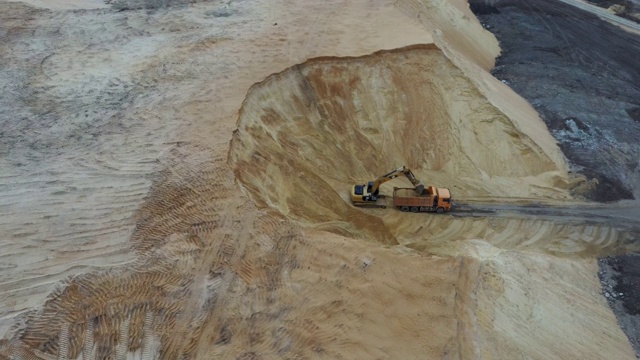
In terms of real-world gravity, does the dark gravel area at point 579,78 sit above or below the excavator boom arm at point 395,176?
above

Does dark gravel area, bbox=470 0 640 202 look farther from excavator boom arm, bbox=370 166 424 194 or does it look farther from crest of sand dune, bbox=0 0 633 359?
excavator boom arm, bbox=370 166 424 194

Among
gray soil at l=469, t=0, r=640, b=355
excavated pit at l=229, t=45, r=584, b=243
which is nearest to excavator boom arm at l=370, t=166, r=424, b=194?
excavated pit at l=229, t=45, r=584, b=243

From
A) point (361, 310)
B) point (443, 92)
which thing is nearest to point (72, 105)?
point (361, 310)

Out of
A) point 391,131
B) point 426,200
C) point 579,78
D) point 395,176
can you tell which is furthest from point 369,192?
point 579,78

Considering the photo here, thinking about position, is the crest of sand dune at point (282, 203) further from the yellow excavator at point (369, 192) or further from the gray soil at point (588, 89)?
the gray soil at point (588, 89)

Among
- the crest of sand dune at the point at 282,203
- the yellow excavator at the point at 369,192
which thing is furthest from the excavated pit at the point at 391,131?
the yellow excavator at the point at 369,192

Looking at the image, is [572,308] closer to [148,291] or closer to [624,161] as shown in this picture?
[624,161]
